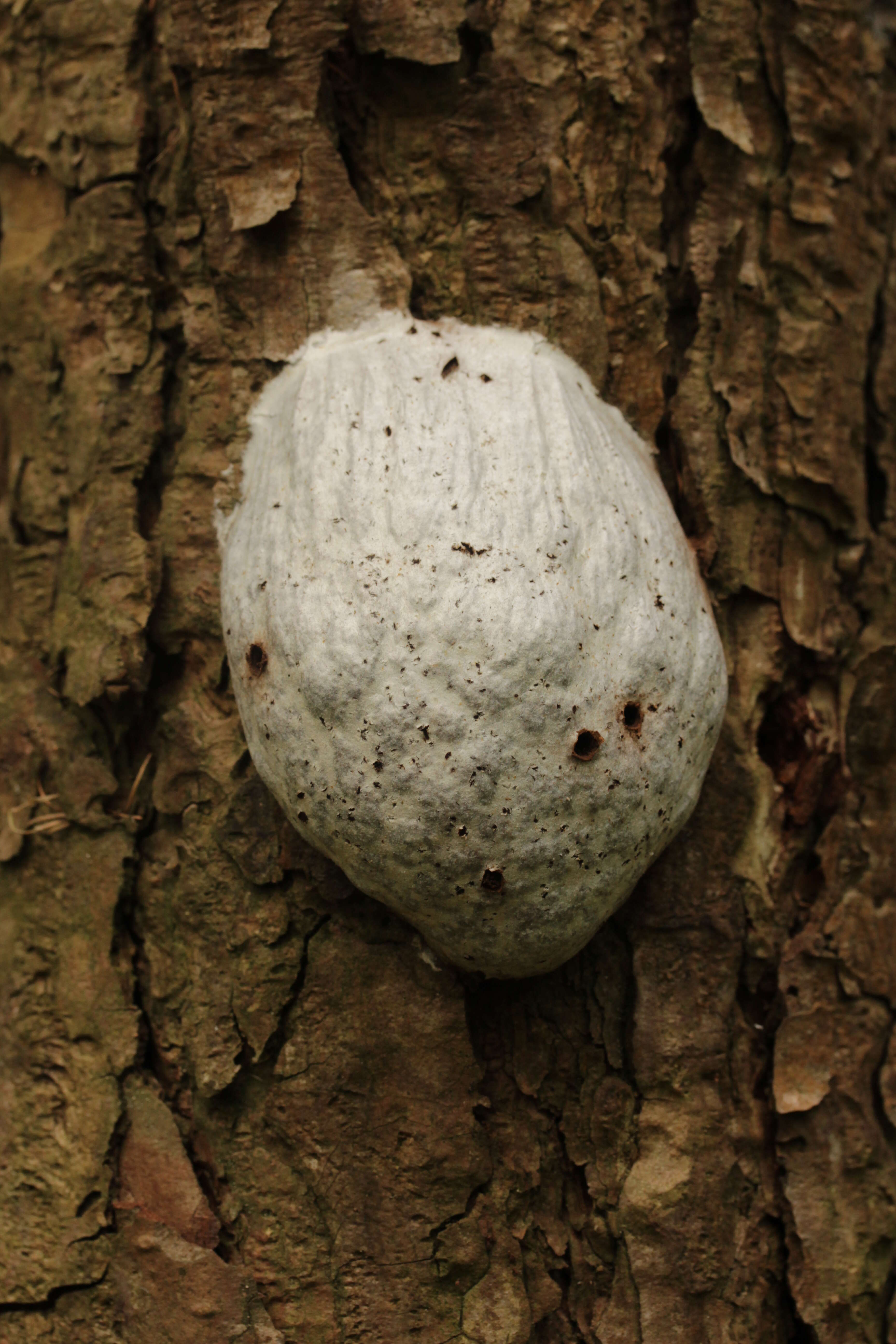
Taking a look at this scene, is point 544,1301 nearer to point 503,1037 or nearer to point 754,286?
point 503,1037

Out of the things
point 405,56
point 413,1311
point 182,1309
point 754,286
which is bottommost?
point 182,1309

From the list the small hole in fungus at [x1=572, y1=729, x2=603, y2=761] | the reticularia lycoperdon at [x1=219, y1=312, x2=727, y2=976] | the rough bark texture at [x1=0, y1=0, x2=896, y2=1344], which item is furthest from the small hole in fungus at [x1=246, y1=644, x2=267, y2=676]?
the small hole in fungus at [x1=572, y1=729, x2=603, y2=761]

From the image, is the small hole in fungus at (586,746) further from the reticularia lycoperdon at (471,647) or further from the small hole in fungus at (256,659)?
the small hole in fungus at (256,659)

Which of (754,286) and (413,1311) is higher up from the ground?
(754,286)

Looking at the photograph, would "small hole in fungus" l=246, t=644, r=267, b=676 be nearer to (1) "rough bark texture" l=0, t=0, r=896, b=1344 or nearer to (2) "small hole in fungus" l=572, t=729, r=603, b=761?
(1) "rough bark texture" l=0, t=0, r=896, b=1344

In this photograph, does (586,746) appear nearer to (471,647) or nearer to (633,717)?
(633,717)

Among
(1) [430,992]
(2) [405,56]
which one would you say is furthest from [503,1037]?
(2) [405,56]
